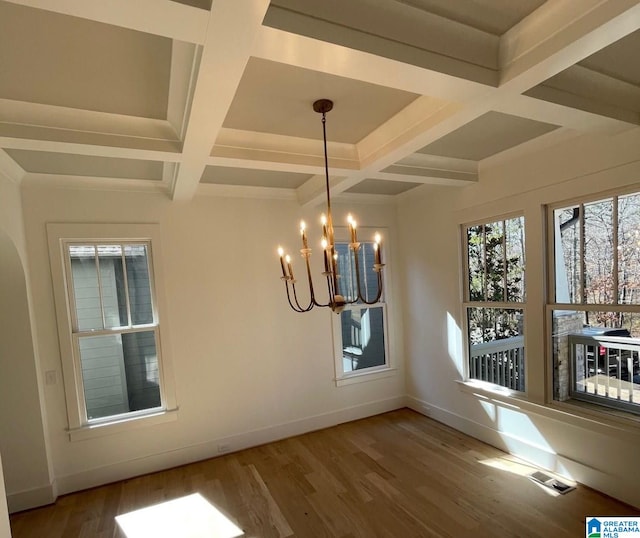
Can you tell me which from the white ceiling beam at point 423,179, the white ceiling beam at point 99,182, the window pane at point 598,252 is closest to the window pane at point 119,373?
the white ceiling beam at point 99,182

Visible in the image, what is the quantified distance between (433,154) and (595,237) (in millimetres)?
1387

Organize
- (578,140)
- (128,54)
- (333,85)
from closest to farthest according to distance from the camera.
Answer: (128,54)
(333,85)
(578,140)

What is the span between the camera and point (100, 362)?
123 inches

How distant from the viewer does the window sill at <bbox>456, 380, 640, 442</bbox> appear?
238cm

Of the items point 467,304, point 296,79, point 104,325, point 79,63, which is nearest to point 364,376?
point 467,304

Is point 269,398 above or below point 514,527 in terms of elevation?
above

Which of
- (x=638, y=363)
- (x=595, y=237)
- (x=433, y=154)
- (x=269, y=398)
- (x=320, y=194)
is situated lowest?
(x=269, y=398)

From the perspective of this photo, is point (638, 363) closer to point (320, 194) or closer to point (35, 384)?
point (320, 194)

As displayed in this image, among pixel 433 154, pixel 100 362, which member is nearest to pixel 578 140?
pixel 433 154

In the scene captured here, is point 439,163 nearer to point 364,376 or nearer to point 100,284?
point 364,376

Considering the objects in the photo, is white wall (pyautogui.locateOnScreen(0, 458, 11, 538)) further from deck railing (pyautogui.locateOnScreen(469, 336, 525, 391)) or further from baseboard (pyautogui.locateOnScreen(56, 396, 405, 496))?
deck railing (pyautogui.locateOnScreen(469, 336, 525, 391))

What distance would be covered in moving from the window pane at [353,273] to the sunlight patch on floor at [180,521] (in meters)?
2.46

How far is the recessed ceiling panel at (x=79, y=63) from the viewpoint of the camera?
1.31 m

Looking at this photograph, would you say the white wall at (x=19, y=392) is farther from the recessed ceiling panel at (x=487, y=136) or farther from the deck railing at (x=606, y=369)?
the deck railing at (x=606, y=369)
